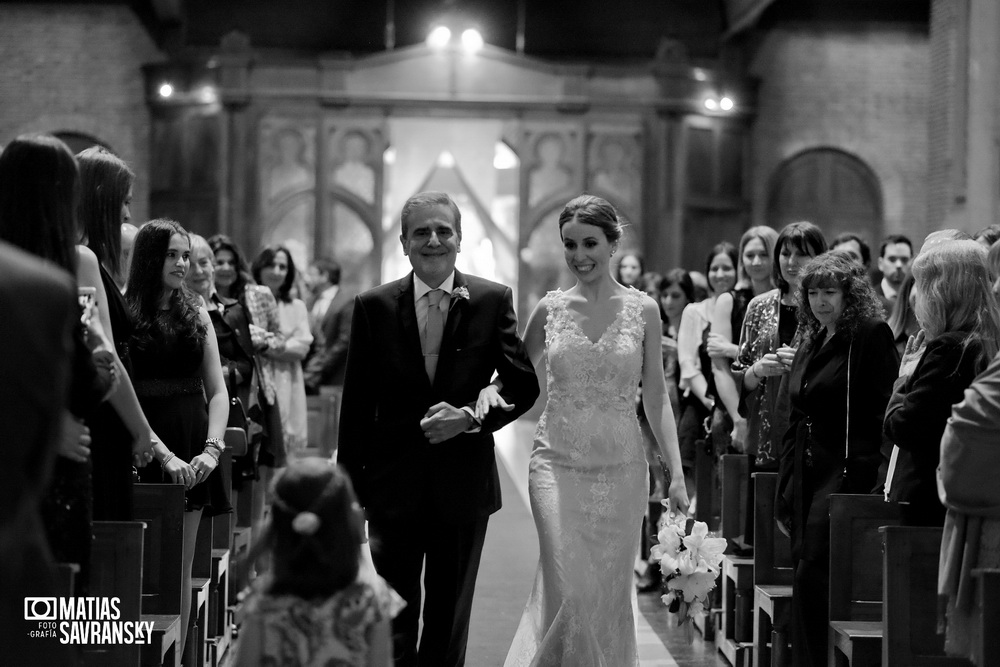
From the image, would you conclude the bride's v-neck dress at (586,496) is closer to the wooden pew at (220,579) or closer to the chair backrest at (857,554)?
the chair backrest at (857,554)

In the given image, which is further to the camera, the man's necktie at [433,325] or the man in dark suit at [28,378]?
the man's necktie at [433,325]

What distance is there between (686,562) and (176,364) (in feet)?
6.96

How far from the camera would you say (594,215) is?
4.65m

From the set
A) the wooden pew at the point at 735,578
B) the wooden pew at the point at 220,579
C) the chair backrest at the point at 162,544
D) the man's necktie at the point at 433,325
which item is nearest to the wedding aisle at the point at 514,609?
the wooden pew at the point at 735,578

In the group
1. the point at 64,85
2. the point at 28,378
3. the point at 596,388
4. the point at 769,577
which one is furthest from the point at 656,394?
the point at 64,85

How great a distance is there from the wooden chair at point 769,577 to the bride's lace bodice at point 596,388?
107 cm

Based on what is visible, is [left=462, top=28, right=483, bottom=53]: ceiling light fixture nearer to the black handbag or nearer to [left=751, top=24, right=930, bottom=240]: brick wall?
[left=751, top=24, right=930, bottom=240]: brick wall

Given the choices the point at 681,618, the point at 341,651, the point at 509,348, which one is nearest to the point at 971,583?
the point at 681,618

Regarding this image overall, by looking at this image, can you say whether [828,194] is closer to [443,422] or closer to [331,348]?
[331,348]

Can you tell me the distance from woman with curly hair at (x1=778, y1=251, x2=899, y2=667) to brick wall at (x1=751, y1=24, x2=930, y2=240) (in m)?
13.2

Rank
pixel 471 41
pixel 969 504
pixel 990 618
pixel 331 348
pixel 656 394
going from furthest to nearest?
1. pixel 471 41
2. pixel 331 348
3. pixel 656 394
4. pixel 969 504
5. pixel 990 618

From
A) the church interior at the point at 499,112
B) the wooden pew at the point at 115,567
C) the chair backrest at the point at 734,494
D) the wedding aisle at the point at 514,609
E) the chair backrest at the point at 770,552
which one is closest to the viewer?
the wooden pew at the point at 115,567

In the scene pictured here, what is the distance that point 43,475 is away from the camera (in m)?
2.19

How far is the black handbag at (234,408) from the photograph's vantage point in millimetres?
6504
